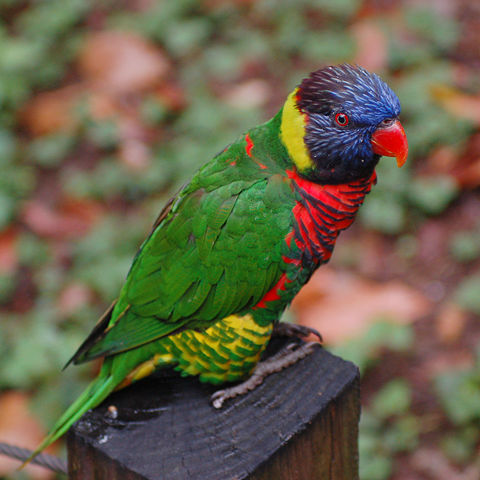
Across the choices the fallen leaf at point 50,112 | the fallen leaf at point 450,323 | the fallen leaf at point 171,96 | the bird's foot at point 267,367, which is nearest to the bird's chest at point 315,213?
the bird's foot at point 267,367

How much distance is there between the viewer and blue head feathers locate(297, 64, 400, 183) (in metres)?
1.54

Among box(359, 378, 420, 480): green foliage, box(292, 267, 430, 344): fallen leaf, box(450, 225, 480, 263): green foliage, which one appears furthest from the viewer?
box(450, 225, 480, 263): green foliage

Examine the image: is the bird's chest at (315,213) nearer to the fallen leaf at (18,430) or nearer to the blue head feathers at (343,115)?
the blue head feathers at (343,115)

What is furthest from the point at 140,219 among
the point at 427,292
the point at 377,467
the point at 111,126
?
the point at 377,467

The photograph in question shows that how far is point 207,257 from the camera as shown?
1660 mm

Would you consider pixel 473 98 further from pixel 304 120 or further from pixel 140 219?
pixel 304 120

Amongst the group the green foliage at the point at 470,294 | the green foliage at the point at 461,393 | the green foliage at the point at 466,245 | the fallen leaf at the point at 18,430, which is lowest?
the green foliage at the point at 461,393

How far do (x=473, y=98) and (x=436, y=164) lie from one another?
1.73ft

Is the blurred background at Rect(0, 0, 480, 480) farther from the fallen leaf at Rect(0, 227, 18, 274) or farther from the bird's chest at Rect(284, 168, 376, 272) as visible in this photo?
the bird's chest at Rect(284, 168, 376, 272)

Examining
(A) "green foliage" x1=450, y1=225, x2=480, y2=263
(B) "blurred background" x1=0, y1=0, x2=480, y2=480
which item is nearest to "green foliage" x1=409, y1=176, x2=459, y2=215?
(B) "blurred background" x1=0, y1=0, x2=480, y2=480

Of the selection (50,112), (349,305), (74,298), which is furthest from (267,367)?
(50,112)

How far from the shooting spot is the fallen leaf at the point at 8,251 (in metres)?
3.38

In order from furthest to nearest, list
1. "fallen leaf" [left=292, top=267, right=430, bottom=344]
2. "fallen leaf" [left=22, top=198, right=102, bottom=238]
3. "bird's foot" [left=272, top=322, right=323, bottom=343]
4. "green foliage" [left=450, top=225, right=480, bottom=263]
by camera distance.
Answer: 1. "fallen leaf" [left=22, top=198, right=102, bottom=238]
2. "green foliage" [left=450, top=225, right=480, bottom=263]
3. "fallen leaf" [left=292, top=267, right=430, bottom=344]
4. "bird's foot" [left=272, top=322, right=323, bottom=343]

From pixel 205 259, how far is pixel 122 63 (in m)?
3.07
